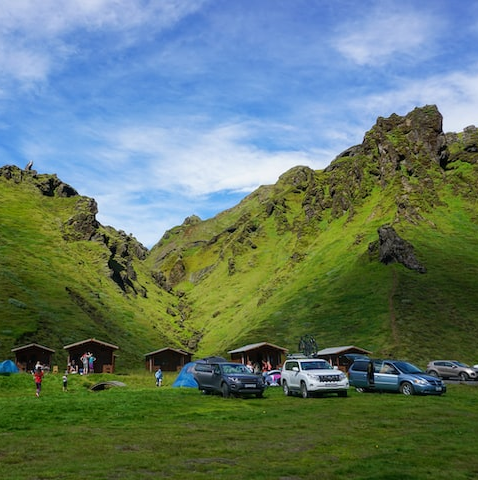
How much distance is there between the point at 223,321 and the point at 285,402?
121m

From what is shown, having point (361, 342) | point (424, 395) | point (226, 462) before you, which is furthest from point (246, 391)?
point (361, 342)

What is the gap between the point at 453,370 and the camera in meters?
46.2

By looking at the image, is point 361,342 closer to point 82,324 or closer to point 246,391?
point 82,324

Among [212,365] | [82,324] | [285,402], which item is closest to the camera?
[285,402]

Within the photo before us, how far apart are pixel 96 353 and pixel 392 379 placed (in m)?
46.6

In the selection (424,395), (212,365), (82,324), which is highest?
(82,324)

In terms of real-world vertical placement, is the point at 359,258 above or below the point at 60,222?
below

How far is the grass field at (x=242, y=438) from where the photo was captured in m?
12.2

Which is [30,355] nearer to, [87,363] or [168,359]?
[87,363]

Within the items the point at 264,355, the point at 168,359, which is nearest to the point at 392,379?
the point at 264,355

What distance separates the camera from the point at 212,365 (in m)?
32.6

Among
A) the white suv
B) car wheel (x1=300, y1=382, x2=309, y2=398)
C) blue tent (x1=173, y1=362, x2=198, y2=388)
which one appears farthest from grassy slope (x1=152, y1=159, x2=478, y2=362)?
car wheel (x1=300, y1=382, x2=309, y2=398)

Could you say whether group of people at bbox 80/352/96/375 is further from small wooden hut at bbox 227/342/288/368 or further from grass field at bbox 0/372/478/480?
grass field at bbox 0/372/478/480

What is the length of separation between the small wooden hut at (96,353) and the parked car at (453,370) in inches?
1561
